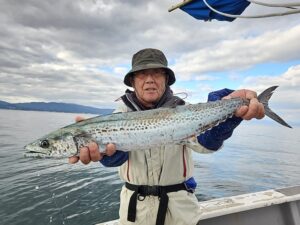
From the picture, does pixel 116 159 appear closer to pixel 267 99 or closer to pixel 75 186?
pixel 267 99

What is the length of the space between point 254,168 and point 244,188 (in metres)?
6.68

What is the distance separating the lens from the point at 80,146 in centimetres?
347

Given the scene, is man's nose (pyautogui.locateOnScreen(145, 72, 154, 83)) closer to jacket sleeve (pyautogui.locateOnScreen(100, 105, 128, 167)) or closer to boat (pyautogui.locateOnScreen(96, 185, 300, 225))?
jacket sleeve (pyautogui.locateOnScreen(100, 105, 128, 167))

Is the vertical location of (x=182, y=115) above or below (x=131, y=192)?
above

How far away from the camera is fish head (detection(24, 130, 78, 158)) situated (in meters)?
3.51

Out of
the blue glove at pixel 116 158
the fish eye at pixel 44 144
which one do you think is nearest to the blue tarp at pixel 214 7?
the blue glove at pixel 116 158

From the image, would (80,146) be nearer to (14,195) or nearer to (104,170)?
(14,195)

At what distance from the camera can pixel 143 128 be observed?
3404mm

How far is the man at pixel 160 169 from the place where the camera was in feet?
10.9

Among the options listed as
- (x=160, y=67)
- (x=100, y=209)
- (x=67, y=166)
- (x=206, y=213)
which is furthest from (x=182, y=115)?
(x=67, y=166)

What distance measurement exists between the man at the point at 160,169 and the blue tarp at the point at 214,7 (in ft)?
9.28

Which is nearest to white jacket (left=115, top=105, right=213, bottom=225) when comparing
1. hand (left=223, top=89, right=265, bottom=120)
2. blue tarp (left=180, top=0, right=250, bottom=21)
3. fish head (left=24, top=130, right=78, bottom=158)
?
hand (left=223, top=89, right=265, bottom=120)

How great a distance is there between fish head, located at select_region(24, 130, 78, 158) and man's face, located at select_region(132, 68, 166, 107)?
105 centimetres

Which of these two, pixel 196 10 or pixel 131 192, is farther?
pixel 196 10
